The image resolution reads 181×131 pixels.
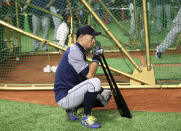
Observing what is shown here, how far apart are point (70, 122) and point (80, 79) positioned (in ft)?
1.91

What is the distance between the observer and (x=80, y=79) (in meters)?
3.72

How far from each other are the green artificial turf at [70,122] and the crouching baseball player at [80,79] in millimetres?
227

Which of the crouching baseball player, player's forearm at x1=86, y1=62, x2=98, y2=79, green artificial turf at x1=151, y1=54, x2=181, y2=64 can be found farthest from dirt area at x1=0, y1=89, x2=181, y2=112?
green artificial turf at x1=151, y1=54, x2=181, y2=64

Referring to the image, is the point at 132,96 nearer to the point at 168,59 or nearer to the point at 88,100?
the point at 88,100

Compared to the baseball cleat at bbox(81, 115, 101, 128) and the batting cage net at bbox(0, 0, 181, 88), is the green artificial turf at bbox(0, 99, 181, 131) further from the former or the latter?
the batting cage net at bbox(0, 0, 181, 88)

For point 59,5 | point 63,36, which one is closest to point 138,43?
point 63,36

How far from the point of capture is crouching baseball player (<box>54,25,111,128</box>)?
11.5ft

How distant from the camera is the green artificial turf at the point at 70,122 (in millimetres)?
3480

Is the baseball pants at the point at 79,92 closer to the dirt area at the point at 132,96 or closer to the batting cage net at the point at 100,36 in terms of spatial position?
the dirt area at the point at 132,96

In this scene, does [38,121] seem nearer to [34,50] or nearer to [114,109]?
[114,109]

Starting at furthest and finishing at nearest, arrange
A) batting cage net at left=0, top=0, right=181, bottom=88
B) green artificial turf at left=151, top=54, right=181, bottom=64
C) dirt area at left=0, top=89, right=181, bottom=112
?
green artificial turf at left=151, top=54, right=181, bottom=64 < batting cage net at left=0, top=0, right=181, bottom=88 < dirt area at left=0, top=89, right=181, bottom=112

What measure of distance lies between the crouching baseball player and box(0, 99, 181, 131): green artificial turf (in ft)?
0.75

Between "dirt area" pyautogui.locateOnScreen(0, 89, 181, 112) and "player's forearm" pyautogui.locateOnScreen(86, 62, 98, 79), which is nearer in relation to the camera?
"player's forearm" pyautogui.locateOnScreen(86, 62, 98, 79)

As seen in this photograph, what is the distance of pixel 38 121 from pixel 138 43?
3338 millimetres
